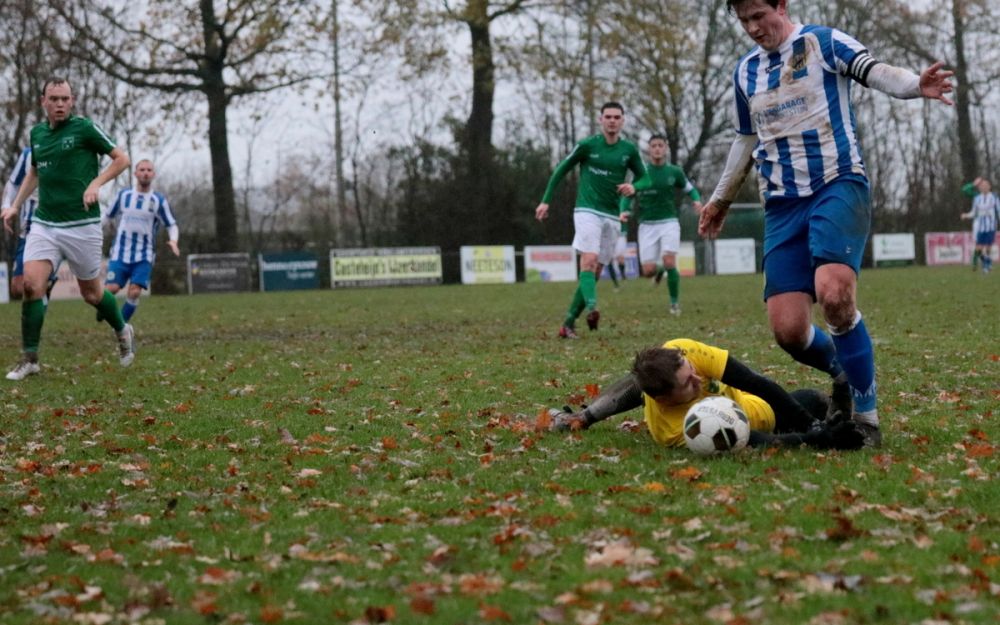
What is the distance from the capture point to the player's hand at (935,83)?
18.0 feet

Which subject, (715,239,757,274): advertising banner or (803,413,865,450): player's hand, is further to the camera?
(715,239,757,274): advertising banner

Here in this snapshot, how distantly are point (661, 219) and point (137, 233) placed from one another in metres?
7.46

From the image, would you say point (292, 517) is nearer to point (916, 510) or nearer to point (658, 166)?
point (916, 510)

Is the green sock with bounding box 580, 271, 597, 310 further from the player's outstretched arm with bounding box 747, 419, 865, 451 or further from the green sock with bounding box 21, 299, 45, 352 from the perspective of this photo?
the player's outstretched arm with bounding box 747, 419, 865, 451

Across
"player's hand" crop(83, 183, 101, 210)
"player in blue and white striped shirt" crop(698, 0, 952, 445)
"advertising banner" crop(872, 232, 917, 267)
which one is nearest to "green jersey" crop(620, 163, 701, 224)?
"player's hand" crop(83, 183, 101, 210)

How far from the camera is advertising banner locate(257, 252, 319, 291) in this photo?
40500 mm

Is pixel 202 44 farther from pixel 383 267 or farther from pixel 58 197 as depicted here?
pixel 58 197

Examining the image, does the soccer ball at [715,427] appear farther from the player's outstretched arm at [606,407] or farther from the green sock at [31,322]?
the green sock at [31,322]

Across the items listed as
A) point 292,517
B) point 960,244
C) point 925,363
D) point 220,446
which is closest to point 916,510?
point 292,517

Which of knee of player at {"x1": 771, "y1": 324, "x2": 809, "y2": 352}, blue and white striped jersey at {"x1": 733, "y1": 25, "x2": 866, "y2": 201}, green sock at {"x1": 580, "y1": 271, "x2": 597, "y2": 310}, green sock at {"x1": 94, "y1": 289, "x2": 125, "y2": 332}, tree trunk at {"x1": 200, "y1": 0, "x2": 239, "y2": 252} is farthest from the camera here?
tree trunk at {"x1": 200, "y1": 0, "x2": 239, "y2": 252}

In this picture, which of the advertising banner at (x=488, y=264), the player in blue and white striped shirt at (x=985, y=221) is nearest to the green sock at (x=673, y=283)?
the player in blue and white striped shirt at (x=985, y=221)

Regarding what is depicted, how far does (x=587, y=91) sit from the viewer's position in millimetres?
38812

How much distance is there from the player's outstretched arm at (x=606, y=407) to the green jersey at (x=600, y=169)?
7.60 metres

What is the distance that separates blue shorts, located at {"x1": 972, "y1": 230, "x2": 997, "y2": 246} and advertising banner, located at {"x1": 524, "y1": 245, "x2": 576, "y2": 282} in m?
14.1
